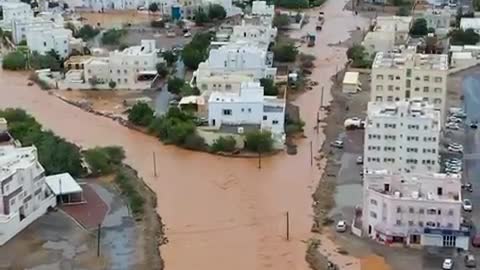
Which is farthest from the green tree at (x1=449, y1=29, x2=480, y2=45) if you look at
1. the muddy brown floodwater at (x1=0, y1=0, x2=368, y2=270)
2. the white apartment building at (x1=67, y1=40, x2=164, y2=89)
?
the white apartment building at (x1=67, y1=40, x2=164, y2=89)

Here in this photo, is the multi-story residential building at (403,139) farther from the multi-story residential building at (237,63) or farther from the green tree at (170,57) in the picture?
the green tree at (170,57)

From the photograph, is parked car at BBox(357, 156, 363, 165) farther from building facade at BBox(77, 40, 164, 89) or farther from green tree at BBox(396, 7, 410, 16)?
green tree at BBox(396, 7, 410, 16)

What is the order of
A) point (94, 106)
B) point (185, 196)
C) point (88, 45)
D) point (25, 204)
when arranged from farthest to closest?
point (88, 45) < point (94, 106) < point (185, 196) < point (25, 204)

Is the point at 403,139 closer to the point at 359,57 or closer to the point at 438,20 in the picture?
the point at 359,57

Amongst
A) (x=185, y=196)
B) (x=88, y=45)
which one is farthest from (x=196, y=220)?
(x=88, y=45)

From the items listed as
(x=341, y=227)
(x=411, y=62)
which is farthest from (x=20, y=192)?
(x=411, y=62)

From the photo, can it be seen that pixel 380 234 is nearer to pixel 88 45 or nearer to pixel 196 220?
pixel 196 220

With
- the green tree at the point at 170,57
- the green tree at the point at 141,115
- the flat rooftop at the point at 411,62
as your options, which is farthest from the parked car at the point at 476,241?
the green tree at the point at 170,57
